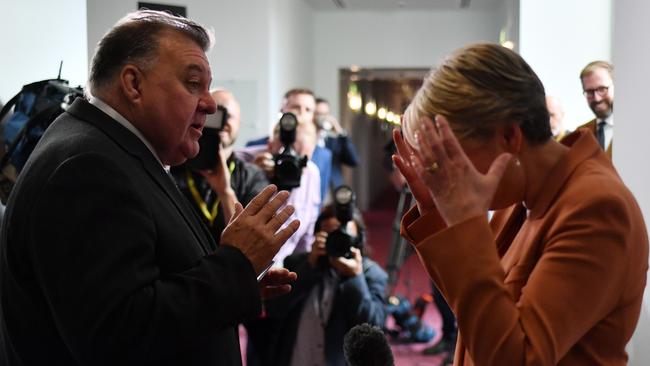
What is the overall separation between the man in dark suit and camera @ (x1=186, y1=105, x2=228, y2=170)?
4.39ft

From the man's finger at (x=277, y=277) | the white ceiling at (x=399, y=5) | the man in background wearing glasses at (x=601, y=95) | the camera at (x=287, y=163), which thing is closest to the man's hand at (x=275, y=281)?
the man's finger at (x=277, y=277)

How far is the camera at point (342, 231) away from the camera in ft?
9.26

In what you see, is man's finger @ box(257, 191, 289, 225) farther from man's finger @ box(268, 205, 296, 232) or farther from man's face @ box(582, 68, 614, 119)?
man's face @ box(582, 68, 614, 119)

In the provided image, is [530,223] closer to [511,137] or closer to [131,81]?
[511,137]

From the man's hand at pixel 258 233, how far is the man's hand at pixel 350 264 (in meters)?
1.55

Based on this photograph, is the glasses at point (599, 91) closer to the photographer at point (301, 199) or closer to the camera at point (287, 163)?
the photographer at point (301, 199)

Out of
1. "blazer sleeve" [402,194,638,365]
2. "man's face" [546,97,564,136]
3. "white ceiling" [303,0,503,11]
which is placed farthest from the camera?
"white ceiling" [303,0,503,11]

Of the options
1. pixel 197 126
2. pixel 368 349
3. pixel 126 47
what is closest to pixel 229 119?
pixel 197 126

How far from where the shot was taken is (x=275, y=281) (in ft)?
5.40

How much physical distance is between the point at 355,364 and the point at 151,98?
0.57 m

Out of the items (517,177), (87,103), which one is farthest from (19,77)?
(517,177)

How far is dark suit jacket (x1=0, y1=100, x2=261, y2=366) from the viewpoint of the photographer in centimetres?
116

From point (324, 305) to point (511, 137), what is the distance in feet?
6.20

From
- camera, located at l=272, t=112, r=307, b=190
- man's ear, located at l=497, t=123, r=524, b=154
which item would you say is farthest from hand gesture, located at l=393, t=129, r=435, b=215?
camera, located at l=272, t=112, r=307, b=190
